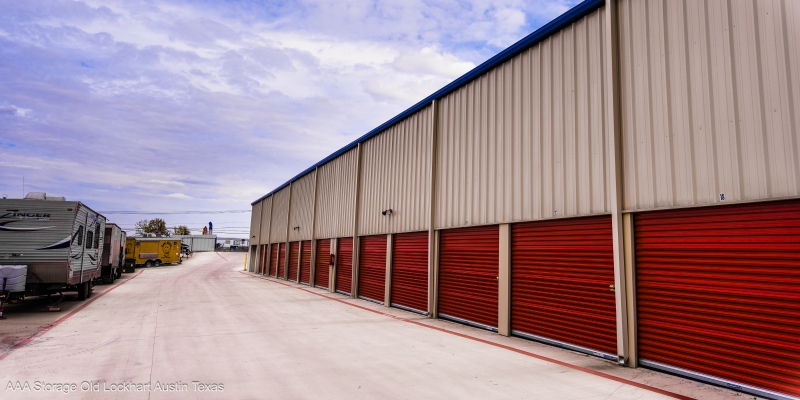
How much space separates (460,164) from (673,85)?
6.58 m

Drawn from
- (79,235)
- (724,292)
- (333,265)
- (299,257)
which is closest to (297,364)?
(724,292)

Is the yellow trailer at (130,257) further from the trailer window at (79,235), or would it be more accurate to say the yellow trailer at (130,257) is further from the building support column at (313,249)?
the trailer window at (79,235)

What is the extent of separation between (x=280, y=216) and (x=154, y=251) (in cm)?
2408

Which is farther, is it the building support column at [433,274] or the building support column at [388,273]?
the building support column at [388,273]

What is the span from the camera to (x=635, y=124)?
27.1 ft

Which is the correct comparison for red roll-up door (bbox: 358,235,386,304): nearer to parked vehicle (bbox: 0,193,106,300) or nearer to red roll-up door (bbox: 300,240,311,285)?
red roll-up door (bbox: 300,240,311,285)

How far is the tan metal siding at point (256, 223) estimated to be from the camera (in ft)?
145

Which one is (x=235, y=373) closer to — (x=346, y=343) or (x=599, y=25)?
(x=346, y=343)

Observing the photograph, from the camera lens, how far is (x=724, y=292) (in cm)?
693

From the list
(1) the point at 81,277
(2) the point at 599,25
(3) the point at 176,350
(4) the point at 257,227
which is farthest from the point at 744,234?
(4) the point at 257,227

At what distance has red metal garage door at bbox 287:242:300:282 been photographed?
97.6 feet

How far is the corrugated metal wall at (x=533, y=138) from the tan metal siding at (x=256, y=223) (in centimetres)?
3362

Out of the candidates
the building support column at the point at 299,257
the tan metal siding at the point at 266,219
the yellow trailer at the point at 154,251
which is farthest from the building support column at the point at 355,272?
the yellow trailer at the point at 154,251

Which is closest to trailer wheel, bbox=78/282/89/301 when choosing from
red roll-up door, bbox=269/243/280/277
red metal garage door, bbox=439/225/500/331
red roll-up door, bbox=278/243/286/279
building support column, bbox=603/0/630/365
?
red metal garage door, bbox=439/225/500/331
